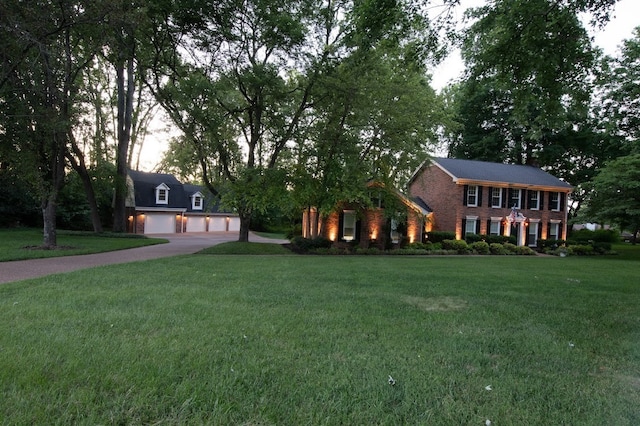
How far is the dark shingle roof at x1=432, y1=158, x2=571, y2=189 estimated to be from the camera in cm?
2493

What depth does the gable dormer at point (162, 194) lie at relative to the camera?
104 ft

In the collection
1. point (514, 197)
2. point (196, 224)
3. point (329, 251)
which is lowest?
point (329, 251)

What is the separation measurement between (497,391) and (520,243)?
25.4 metres

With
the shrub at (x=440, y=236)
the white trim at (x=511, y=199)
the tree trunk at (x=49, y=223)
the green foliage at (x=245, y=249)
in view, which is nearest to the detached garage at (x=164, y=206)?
the green foliage at (x=245, y=249)

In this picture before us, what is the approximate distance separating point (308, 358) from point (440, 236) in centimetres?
2118

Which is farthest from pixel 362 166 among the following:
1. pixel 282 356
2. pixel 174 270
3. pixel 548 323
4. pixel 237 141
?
pixel 282 356

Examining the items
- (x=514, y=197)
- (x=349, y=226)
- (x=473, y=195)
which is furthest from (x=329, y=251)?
(x=514, y=197)

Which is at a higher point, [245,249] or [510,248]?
[510,248]

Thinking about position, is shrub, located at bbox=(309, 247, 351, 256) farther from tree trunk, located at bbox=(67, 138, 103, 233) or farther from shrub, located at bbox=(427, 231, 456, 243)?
tree trunk, located at bbox=(67, 138, 103, 233)

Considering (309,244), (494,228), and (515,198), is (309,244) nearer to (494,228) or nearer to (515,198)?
(494,228)

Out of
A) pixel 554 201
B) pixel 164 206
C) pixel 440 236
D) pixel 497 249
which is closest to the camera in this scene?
pixel 497 249

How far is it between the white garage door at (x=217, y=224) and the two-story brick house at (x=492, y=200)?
20149mm

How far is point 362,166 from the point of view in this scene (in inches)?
→ 727

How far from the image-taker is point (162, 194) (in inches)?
1264
